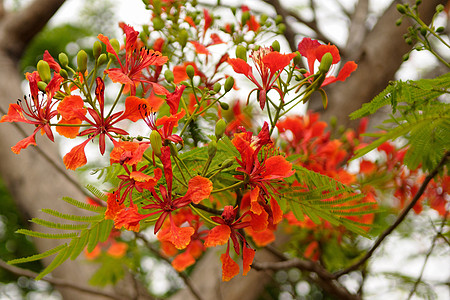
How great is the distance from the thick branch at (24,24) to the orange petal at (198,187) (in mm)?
2070

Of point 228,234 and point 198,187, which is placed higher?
point 198,187

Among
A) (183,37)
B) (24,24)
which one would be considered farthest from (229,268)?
(24,24)

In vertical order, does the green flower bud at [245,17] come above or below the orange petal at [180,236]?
above

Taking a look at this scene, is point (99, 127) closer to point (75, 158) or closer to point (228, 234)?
point (75, 158)

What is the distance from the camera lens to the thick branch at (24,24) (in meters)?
2.53

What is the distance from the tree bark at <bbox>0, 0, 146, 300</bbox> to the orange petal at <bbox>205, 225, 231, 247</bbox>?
1345mm

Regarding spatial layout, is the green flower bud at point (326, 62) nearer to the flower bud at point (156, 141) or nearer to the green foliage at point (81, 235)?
the flower bud at point (156, 141)

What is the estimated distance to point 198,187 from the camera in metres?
0.83

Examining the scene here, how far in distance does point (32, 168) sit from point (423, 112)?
200 cm

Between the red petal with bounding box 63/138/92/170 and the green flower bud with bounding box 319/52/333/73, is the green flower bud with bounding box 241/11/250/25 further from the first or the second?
the red petal with bounding box 63/138/92/170

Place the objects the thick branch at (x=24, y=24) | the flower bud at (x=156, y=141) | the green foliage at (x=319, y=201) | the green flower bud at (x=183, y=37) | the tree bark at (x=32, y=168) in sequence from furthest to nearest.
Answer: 1. the thick branch at (x=24, y=24)
2. the tree bark at (x=32, y=168)
3. the green flower bud at (x=183, y=37)
4. the green foliage at (x=319, y=201)
5. the flower bud at (x=156, y=141)

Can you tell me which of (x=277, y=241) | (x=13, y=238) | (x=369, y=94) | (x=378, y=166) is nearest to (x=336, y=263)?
(x=277, y=241)

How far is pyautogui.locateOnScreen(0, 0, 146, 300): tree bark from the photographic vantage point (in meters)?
2.24

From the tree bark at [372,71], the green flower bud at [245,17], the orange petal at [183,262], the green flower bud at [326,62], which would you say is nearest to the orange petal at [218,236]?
the green flower bud at [326,62]
